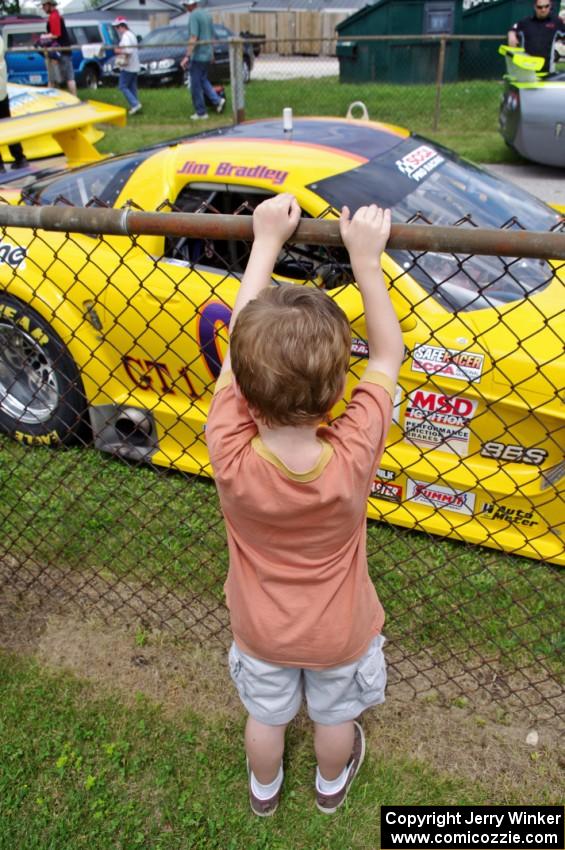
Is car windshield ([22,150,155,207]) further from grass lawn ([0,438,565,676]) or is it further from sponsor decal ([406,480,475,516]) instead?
sponsor decal ([406,480,475,516])

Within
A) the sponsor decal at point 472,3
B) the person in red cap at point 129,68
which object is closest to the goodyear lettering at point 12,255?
the person in red cap at point 129,68

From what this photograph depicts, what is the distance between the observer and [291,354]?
47.1 inches

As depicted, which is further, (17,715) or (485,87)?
(485,87)

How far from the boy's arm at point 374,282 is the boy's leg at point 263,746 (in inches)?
36.8

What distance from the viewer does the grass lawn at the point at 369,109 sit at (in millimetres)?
10188

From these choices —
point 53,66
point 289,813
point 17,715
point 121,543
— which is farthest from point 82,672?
point 53,66

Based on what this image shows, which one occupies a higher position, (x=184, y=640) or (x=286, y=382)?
(x=286, y=382)

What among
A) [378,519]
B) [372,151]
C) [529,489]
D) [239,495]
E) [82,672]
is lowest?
[82,672]

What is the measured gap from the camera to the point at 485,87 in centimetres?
1236

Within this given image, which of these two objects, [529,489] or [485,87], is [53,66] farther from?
[529,489]

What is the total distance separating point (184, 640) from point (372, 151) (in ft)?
7.26

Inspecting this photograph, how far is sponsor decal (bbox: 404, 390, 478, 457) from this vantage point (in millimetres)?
2516

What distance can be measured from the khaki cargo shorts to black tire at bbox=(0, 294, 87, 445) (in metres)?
1.74

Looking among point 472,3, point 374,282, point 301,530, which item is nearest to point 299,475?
point 301,530
